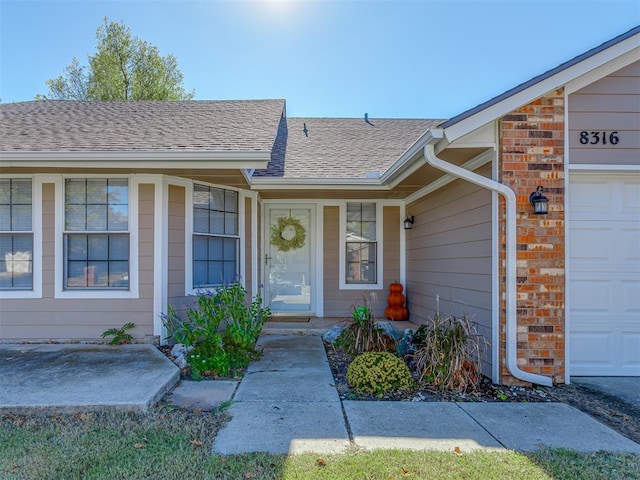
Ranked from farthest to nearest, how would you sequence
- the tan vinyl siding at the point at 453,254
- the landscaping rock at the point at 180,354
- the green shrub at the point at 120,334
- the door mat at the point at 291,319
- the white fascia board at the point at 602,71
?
the door mat at the point at 291,319 → the green shrub at the point at 120,334 → the landscaping rock at the point at 180,354 → the tan vinyl siding at the point at 453,254 → the white fascia board at the point at 602,71

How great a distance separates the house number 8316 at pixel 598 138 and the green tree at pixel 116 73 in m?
16.1

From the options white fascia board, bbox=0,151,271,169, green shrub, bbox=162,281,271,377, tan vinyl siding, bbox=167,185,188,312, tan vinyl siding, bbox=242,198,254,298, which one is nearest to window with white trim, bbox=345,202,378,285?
tan vinyl siding, bbox=242,198,254,298

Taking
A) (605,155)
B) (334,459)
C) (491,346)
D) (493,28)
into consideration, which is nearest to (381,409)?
(334,459)

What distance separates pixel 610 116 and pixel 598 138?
257 mm

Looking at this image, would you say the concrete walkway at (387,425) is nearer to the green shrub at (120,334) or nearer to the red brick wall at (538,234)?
the red brick wall at (538,234)

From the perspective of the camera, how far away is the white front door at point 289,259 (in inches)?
282

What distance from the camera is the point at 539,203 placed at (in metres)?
3.73

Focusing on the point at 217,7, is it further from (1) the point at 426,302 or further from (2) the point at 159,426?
(2) the point at 159,426

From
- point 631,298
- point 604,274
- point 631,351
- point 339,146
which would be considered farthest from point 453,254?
point 339,146

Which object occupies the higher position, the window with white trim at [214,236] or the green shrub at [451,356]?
the window with white trim at [214,236]

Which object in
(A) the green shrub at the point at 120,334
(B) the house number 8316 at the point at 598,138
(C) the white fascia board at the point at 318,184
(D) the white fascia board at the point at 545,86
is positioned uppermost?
(D) the white fascia board at the point at 545,86

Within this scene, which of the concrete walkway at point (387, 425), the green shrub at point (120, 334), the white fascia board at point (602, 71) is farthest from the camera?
the green shrub at point (120, 334)

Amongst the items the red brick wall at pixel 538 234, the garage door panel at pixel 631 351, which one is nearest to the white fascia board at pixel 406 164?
the red brick wall at pixel 538 234

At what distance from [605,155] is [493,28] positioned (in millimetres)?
4648
